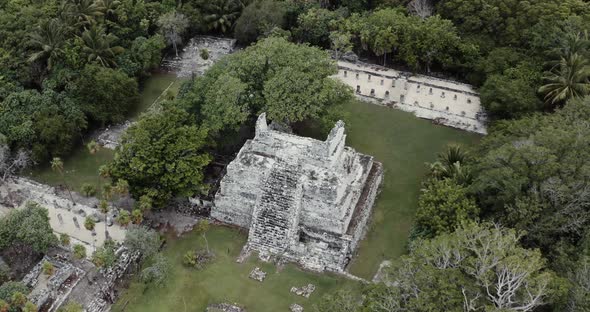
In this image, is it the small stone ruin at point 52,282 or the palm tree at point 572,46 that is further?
the palm tree at point 572,46

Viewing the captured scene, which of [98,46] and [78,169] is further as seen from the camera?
[98,46]

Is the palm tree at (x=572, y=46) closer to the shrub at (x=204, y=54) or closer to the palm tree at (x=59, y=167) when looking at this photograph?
the shrub at (x=204, y=54)

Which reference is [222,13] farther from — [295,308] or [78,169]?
[295,308]

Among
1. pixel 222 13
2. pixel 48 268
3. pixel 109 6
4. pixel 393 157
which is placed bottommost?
pixel 48 268

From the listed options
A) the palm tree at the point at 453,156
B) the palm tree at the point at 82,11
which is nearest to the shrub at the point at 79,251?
the palm tree at the point at 82,11

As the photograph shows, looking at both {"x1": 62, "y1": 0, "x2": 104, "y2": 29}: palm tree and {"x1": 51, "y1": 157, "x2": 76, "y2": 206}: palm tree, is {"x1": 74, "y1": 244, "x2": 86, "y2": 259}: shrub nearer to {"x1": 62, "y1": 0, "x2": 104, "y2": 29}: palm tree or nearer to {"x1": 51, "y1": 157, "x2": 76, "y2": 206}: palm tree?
{"x1": 51, "y1": 157, "x2": 76, "y2": 206}: palm tree

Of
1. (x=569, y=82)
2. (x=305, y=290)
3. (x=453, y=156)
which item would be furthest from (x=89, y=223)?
(x=569, y=82)
